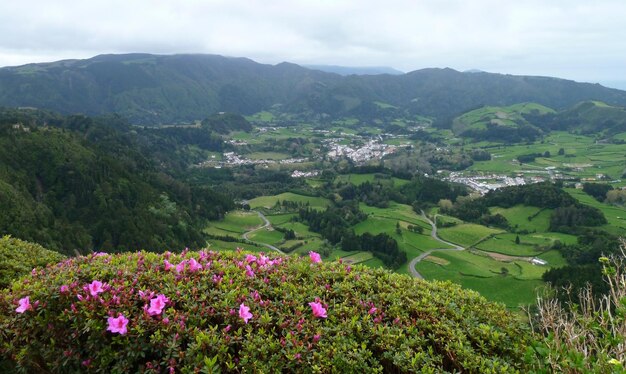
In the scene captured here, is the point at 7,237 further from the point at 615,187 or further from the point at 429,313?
the point at 615,187

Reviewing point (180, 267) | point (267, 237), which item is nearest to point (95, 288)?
point (180, 267)

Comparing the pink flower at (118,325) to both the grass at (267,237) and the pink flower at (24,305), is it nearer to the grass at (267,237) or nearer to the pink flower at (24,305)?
the pink flower at (24,305)

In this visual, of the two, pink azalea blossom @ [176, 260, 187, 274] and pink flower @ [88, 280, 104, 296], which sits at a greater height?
pink flower @ [88, 280, 104, 296]

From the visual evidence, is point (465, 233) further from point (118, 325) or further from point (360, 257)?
point (118, 325)

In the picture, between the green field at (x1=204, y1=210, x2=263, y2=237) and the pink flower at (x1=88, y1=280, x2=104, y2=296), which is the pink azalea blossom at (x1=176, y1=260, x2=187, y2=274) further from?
the green field at (x1=204, y1=210, x2=263, y2=237)

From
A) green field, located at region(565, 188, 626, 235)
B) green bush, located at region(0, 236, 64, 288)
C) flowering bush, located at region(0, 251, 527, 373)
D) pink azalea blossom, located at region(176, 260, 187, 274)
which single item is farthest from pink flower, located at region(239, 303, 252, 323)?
green field, located at region(565, 188, 626, 235)

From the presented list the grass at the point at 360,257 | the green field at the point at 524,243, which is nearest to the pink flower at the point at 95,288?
the grass at the point at 360,257
